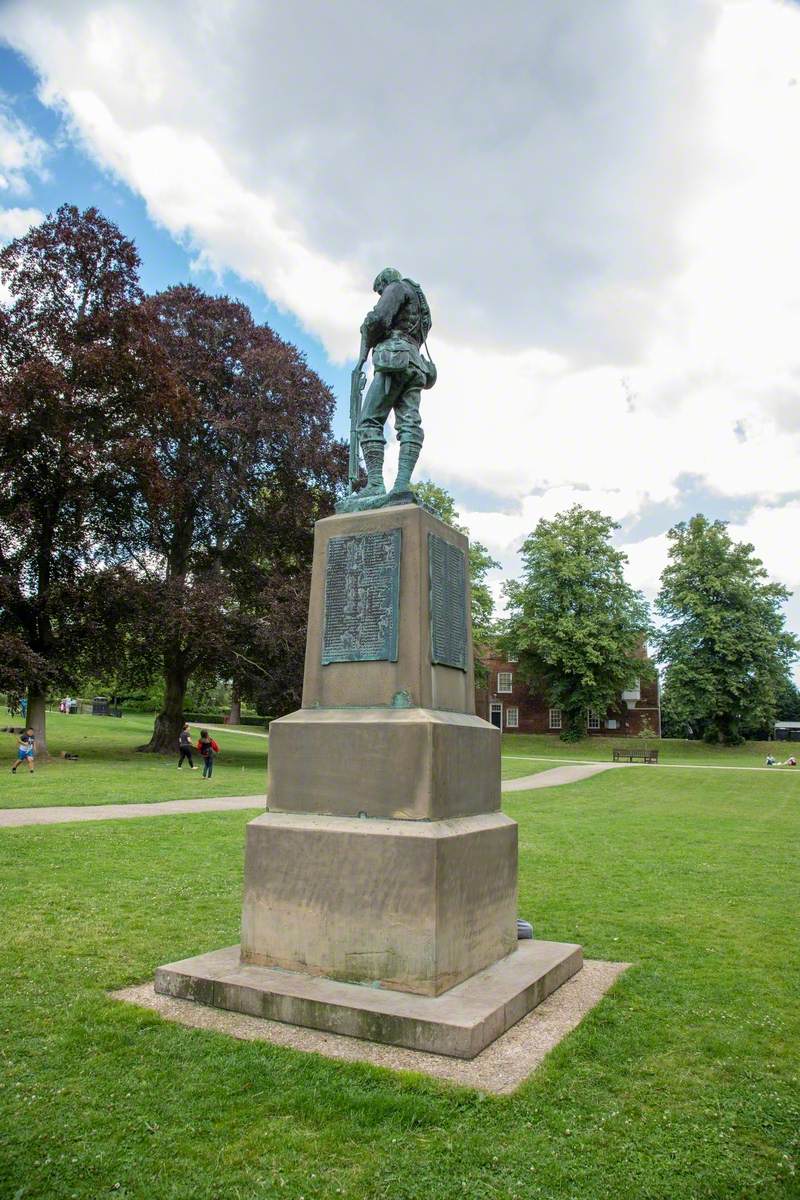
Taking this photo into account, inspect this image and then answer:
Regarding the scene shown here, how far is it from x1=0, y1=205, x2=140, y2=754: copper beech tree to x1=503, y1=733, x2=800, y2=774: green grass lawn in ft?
86.6

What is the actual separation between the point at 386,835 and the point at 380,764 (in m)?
0.48

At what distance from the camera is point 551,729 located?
212 feet

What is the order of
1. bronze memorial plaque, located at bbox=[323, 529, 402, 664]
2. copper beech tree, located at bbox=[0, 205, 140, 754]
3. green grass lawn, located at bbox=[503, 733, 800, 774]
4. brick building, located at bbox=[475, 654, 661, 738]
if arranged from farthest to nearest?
brick building, located at bbox=[475, 654, 661, 738]
green grass lawn, located at bbox=[503, 733, 800, 774]
copper beech tree, located at bbox=[0, 205, 140, 754]
bronze memorial plaque, located at bbox=[323, 529, 402, 664]

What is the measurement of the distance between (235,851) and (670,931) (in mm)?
5985

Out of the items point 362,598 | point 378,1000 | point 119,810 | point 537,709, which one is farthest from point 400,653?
point 537,709

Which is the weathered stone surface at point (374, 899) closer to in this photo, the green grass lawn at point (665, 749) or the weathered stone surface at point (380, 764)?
the weathered stone surface at point (380, 764)

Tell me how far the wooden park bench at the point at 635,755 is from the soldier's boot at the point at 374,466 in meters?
35.7

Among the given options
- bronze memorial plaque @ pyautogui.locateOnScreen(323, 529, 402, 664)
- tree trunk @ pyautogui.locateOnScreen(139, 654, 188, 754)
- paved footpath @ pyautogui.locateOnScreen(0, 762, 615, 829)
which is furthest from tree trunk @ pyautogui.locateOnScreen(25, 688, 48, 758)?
bronze memorial plaque @ pyautogui.locateOnScreen(323, 529, 402, 664)

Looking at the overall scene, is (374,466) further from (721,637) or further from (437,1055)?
(721,637)

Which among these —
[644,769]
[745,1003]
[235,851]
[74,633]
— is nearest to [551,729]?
[644,769]

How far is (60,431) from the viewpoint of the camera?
23562 millimetres

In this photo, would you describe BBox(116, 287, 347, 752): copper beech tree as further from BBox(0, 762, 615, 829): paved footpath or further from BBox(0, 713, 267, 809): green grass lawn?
BBox(0, 762, 615, 829): paved footpath

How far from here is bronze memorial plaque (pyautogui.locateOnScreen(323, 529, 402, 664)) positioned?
595cm

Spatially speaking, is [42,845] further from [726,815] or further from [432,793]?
[726,815]
